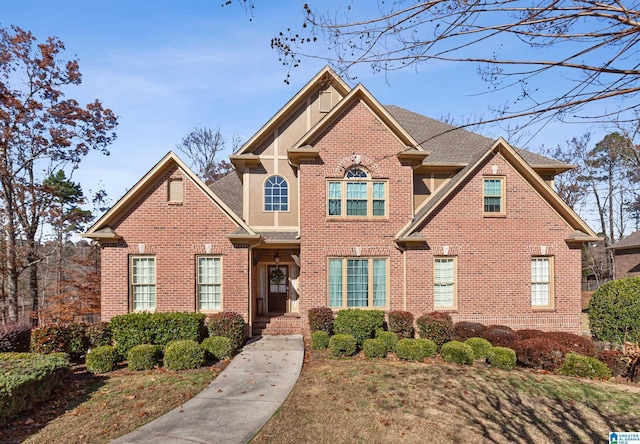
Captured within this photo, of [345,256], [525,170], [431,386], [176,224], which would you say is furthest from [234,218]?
[525,170]

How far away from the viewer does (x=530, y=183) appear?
13344 mm

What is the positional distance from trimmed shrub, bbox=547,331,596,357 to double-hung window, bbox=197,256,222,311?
10989 mm

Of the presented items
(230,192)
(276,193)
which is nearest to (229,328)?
(276,193)

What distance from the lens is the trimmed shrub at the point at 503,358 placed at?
9.45 meters

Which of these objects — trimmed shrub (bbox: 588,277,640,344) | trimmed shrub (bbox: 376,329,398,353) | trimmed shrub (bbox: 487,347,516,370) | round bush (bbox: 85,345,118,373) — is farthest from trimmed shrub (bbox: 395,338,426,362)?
round bush (bbox: 85,345,118,373)

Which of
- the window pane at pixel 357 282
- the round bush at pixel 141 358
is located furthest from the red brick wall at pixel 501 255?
the round bush at pixel 141 358

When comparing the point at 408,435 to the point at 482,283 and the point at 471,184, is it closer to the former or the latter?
the point at 482,283

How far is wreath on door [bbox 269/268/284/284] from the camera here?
15.5m

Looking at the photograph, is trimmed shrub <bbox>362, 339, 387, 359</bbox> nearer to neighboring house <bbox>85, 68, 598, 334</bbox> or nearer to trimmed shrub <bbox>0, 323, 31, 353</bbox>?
neighboring house <bbox>85, 68, 598, 334</bbox>

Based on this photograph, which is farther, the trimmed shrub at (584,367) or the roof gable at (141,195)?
the roof gable at (141,195)

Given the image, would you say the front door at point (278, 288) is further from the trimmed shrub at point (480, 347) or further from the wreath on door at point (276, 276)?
the trimmed shrub at point (480, 347)

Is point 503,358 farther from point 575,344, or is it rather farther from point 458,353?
point 575,344

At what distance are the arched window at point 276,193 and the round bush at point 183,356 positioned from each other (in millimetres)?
6717

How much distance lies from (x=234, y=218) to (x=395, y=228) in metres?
6.10
